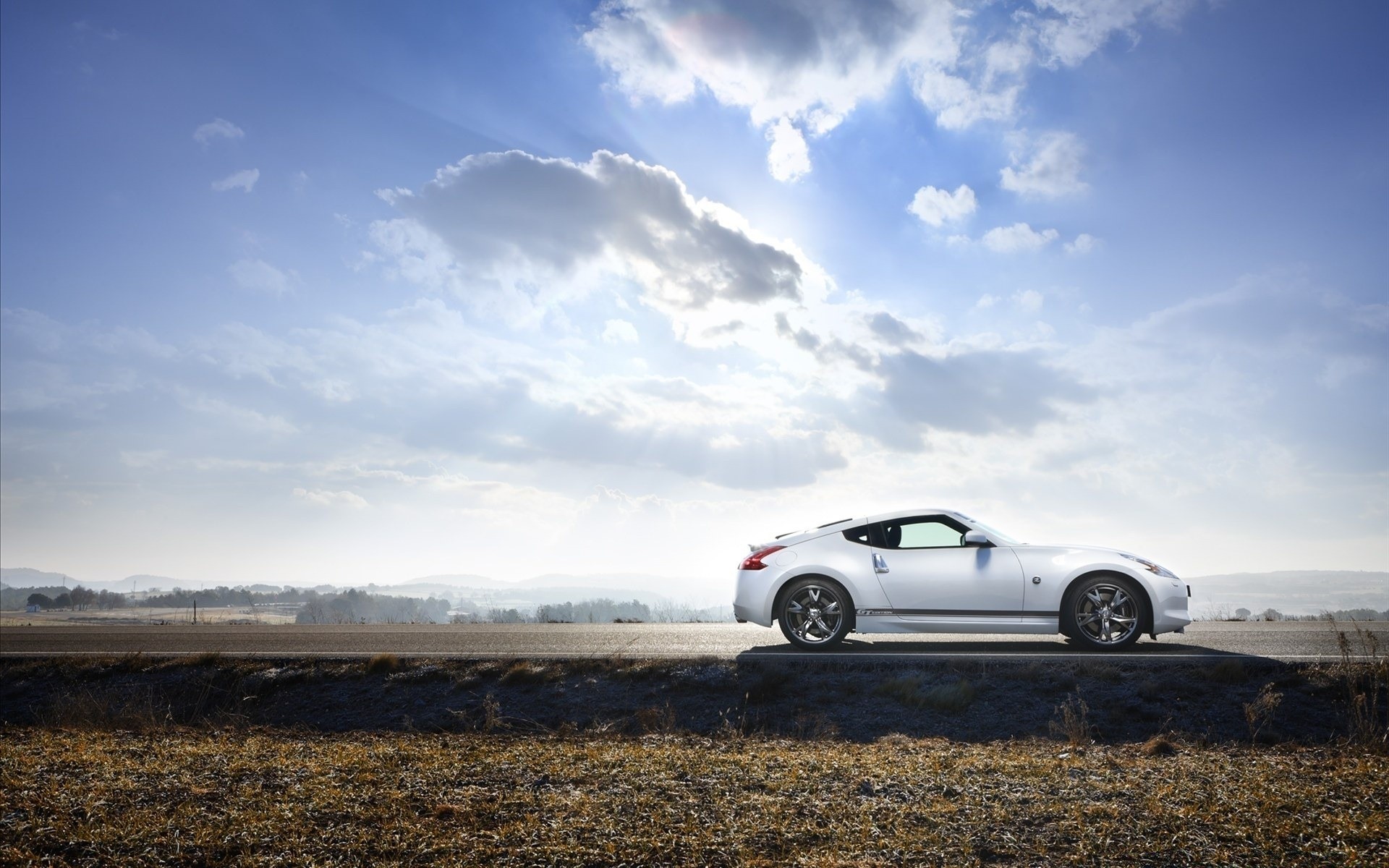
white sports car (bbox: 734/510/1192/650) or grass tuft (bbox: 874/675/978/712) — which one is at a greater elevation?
white sports car (bbox: 734/510/1192/650)

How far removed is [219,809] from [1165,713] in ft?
26.1

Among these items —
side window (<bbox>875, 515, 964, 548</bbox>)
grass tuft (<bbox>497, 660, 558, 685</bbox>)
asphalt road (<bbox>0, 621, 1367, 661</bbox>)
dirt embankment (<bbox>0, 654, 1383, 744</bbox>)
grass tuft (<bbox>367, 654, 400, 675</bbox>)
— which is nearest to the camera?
dirt embankment (<bbox>0, 654, 1383, 744</bbox>)

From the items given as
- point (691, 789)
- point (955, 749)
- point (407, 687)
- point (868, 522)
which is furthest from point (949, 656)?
Answer: point (407, 687)

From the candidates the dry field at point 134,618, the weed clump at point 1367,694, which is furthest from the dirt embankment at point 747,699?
the dry field at point 134,618

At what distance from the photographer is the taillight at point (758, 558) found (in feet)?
37.8

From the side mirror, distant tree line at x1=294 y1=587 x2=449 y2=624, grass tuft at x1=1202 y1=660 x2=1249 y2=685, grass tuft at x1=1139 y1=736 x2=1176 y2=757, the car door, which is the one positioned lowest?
distant tree line at x1=294 y1=587 x2=449 y2=624

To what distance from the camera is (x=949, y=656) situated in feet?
34.7

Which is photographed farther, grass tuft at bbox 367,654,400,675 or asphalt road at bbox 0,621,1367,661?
grass tuft at bbox 367,654,400,675

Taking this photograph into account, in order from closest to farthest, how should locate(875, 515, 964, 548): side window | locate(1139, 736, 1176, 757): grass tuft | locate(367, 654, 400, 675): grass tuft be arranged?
locate(1139, 736, 1176, 757): grass tuft < locate(875, 515, 964, 548): side window < locate(367, 654, 400, 675): grass tuft

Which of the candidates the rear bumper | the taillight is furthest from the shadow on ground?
the taillight

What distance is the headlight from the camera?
1106 cm

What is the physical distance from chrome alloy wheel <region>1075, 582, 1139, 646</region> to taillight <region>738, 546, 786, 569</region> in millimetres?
3721

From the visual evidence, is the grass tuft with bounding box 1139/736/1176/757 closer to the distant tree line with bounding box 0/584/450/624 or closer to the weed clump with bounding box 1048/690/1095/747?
the weed clump with bounding box 1048/690/1095/747

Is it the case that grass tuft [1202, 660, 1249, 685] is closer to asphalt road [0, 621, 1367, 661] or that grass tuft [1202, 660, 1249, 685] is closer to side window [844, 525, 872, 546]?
asphalt road [0, 621, 1367, 661]
